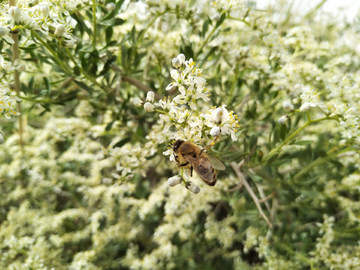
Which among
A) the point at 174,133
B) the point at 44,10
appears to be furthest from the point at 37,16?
the point at 174,133

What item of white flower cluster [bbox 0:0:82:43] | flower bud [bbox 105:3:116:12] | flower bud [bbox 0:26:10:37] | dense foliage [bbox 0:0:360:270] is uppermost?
Result: flower bud [bbox 105:3:116:12]

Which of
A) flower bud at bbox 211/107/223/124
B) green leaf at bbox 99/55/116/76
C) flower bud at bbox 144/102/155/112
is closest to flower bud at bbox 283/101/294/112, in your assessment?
flower bud at bbox 211/107/223/124

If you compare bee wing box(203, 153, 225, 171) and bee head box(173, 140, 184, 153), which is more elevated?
bee head box(173, 140, 184, 153)

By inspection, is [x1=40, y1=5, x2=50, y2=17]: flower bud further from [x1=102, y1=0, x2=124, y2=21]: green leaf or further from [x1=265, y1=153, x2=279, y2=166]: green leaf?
[x1=265, y1=153, x2=279, y2=166]: green leaf

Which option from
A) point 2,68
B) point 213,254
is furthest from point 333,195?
point 2,68

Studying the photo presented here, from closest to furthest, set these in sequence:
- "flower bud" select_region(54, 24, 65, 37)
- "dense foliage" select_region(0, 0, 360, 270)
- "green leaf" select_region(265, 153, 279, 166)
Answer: "flower bud" select_region(54, 24, 65, 37)
"dense foliage" select_region(0, 0, 360, 270)
"green leaf" select_region(265, 153, 279, 166)

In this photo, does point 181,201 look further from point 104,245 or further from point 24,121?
point 24,121
